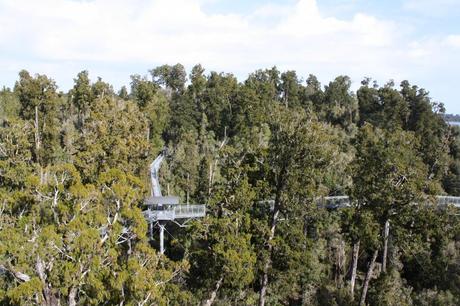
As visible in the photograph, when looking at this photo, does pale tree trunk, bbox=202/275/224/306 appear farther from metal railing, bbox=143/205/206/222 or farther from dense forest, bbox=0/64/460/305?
metal railing, bbox=143/205/206/222

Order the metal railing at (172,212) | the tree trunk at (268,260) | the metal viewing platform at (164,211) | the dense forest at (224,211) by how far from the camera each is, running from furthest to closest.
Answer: the metal railing at (172,212), the metal viewing platform at (164,211), the tree trunk at (268,260), the dense forest at (224,211)

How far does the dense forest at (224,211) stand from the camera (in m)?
13.2

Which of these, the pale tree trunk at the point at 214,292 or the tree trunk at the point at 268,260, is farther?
the tree trunk at the point at 268,260

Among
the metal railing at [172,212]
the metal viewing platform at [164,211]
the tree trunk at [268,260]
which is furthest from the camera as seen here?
the metal railing at [172,212]

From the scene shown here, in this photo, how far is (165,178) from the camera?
35938 mm

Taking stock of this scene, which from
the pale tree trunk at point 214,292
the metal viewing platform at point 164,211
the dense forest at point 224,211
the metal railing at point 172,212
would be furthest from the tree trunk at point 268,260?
the metal railing at point 172,212

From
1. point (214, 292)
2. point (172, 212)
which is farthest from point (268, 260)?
point (172, 212)

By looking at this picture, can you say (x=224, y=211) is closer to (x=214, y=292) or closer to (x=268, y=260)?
(x=268, y=260)

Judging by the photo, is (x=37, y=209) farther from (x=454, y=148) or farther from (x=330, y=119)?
(x=330, y=119)

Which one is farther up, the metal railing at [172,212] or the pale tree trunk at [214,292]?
the metal railing at [172,212]

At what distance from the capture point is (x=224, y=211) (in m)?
19.5

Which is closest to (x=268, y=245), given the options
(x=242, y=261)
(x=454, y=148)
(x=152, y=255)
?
(x=242, y=261)

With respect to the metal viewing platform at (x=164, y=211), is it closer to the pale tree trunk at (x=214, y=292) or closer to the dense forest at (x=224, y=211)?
the dense forest at (x=224, y=211)

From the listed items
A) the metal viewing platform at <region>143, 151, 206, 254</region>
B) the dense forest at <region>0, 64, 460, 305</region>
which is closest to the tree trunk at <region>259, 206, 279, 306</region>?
the dense forest at <region>0, 64, 460, 305</region>
